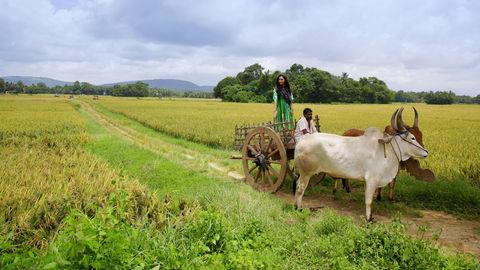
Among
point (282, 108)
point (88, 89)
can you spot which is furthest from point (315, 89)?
point (88, 89)

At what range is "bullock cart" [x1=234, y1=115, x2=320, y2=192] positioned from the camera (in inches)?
283

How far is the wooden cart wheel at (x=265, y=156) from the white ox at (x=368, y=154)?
39.4 inches

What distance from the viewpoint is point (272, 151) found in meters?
7.59

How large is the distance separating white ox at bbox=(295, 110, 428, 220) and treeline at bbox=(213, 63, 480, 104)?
59.3 meters

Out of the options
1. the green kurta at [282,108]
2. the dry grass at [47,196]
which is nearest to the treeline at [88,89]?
the dry grass at [47,196]

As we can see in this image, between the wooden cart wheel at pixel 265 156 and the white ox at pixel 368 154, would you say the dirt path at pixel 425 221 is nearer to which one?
the wooden cart wheel at pixel 265 156

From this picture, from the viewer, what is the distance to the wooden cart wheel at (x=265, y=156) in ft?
23.5

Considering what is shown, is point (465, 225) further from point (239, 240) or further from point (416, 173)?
point (239, 240)

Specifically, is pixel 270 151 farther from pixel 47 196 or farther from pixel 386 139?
pixel 47 196

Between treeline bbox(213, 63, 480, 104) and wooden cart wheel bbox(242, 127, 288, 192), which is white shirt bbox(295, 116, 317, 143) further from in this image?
treeline bbox(213, 63, 480, 104)

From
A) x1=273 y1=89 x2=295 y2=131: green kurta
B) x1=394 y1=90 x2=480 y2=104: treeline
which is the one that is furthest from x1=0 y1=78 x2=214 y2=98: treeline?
x1=273 y1=89 x2=295 y2=131: green kurta

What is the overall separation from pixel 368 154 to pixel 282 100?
297 cm

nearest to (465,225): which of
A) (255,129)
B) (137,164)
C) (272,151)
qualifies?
(272,151)

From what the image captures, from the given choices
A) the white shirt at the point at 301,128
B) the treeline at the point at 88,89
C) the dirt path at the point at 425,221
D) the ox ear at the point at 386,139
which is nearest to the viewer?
the dirt path at the point at 425,221
